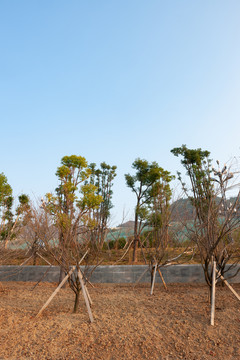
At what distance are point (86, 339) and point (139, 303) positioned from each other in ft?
6.81

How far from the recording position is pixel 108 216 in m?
11.7

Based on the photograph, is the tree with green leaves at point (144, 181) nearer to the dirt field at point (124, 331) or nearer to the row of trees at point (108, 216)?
the row of trees at point (108, 216)

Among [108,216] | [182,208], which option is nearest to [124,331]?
[182,208]

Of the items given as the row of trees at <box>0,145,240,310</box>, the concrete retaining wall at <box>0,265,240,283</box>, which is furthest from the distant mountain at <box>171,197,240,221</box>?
the concrete retaining wall at <box>0,265,240,283</box>

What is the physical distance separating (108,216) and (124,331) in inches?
303

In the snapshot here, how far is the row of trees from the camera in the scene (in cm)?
511

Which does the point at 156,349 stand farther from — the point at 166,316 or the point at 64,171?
the point at 64,171

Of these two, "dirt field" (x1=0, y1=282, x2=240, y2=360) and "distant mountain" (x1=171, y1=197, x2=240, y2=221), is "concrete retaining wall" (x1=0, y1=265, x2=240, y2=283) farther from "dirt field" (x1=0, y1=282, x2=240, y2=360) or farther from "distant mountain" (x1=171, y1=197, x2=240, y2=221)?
"dirt field" (x1=0, y1=282, x2=240, y2=360)

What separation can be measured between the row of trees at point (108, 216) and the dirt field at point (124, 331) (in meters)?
0.67

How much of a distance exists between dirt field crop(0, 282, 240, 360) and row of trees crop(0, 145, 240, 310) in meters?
0.67

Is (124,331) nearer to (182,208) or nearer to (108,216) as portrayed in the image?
(182,208)

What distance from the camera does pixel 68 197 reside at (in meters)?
8.34

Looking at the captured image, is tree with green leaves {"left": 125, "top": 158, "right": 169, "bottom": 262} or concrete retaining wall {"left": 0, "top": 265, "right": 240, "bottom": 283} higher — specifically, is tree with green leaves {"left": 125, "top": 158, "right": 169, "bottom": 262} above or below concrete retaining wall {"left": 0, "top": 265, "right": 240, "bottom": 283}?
above

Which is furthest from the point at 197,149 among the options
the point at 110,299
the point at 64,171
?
the point at 110,299
